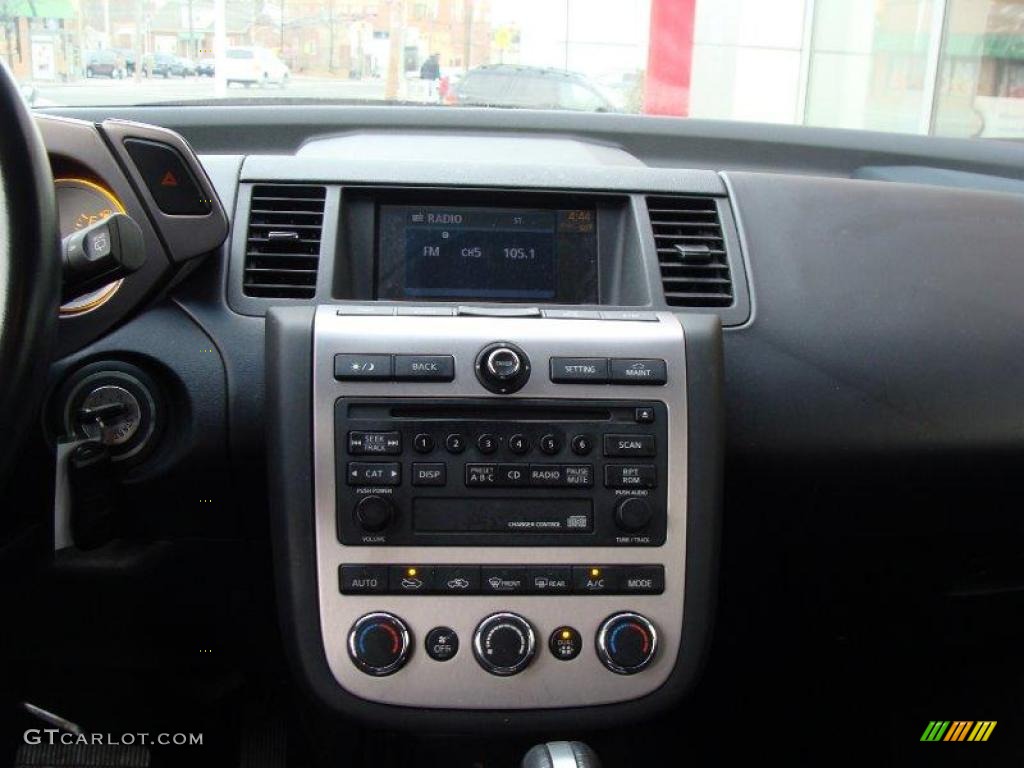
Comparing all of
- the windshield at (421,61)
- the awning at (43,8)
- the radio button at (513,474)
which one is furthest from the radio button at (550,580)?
the awning at (43,8)

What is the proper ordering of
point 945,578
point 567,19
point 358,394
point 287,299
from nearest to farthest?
point 358,394 < point 287,299 < point 945,578 < point 567,19

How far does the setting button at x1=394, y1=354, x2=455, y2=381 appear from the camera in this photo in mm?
1340

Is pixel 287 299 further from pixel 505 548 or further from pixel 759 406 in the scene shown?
pixel 759 406

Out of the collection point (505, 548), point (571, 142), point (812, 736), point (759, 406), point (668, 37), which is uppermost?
point (668, 37)

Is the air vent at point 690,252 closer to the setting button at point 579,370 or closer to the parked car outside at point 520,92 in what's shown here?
the setting button at point 579,370

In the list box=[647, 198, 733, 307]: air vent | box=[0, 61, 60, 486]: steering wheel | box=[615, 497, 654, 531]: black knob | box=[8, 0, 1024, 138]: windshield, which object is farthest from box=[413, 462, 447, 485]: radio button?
box=[8, 0, 1024, 138]: windshield

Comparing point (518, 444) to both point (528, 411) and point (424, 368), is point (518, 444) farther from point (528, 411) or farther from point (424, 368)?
point (424, 368)

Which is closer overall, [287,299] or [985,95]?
[287,299]

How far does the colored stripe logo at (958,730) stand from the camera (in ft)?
6.46

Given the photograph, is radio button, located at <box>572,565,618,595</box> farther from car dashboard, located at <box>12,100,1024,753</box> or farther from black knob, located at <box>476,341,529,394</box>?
black knob, located at <box>476,341,529,394</box>

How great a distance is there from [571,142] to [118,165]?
2.88 ft

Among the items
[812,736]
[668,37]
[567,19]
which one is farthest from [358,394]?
[668,37]

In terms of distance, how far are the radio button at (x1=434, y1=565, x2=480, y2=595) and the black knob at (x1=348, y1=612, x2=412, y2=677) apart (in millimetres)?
67

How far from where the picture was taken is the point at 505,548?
1377 mm
